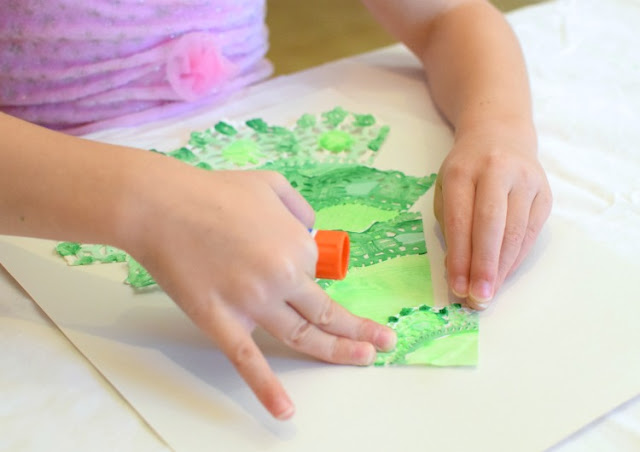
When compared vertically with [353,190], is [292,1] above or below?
below

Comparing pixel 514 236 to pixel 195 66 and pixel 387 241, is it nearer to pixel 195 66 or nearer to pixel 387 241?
pixel 387 241

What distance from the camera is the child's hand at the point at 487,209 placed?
0.49m

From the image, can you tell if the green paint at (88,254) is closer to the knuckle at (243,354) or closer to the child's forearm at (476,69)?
the knuckle at (243,354)

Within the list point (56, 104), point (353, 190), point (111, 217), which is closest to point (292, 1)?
point (56, 104)

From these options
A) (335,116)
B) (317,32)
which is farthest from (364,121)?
(317,32)

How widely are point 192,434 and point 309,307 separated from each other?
9cm

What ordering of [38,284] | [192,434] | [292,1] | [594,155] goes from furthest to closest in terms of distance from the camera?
[292,1] → [594,155] → [38,284] → [192,434]

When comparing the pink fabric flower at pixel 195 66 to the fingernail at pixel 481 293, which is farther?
the pink fabric flower at pixel 195 66

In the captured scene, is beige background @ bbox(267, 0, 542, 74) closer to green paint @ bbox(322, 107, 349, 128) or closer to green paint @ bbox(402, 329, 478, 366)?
green paint @ bbox(322, 107, 349, 128)

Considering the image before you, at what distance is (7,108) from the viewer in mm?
696

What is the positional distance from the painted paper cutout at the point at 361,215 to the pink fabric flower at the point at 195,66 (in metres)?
0.06

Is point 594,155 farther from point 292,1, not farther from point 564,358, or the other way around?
point 292,1

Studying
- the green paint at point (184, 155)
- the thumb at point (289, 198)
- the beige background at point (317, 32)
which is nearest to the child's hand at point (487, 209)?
the thumb at point (289, 198)

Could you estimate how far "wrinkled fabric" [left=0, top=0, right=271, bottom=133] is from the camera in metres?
0.66
